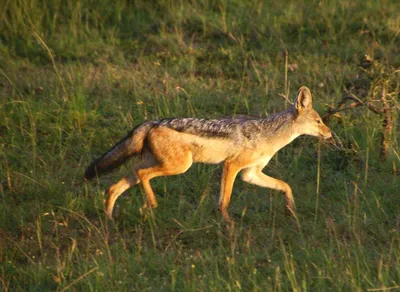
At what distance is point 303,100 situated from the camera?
718 cm

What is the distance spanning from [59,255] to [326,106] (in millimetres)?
3368

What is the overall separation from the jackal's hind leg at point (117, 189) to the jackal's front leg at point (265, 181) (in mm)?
885

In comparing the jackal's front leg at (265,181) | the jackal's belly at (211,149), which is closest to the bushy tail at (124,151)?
the jackal's belly at (211,149)

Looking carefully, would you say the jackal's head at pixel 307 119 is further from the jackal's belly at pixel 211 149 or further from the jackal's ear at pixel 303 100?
the jackal's belly at pixel 211 149

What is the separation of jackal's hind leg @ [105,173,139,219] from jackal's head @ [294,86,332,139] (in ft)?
4.52

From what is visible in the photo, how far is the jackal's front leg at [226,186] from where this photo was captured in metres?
6.78

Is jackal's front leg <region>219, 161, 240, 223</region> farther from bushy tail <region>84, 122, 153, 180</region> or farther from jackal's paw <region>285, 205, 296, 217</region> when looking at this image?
bushy tail <region>84, 122, 153, 180</region>

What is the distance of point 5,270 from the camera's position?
19.3ft

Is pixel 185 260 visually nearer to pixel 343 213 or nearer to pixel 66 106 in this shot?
pixel 343 213

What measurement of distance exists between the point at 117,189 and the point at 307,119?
1612 mm

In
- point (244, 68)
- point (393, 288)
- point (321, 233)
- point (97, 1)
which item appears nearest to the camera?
point (393, 288)

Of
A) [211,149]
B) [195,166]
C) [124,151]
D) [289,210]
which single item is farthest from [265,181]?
[124,151]

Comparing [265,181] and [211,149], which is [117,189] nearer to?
[211,149]

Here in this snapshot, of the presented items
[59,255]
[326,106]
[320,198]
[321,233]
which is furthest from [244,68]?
Result: [59,255]
